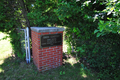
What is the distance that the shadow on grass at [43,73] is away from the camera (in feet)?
10.2

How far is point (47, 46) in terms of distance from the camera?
330 centimetres

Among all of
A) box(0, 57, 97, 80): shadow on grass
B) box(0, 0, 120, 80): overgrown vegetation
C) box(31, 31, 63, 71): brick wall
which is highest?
box(0, 0, 120, 80): overgrown vegetation

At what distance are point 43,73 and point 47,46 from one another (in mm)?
995

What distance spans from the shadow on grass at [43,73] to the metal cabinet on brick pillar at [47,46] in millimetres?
259

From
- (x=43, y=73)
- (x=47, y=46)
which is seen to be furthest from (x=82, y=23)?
(x=43, y=73)

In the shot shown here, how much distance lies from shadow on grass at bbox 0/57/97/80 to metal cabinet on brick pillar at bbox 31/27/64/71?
26cm

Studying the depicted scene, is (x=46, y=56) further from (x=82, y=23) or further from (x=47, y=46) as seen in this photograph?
(x=82, y=23)

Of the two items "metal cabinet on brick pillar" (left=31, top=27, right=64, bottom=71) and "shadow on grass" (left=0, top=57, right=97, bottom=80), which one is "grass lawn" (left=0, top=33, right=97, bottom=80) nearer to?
"shadow on grass" (left=0, top=57, right=97, bottom=80)

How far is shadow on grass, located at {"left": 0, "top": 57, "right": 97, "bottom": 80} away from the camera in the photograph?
3117 millimetres

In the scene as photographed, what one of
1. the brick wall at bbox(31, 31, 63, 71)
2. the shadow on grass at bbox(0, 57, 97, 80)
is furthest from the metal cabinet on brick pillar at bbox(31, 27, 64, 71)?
the shadow on grass at bbox(0, 57, 97, 80)

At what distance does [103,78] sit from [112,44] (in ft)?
3.80

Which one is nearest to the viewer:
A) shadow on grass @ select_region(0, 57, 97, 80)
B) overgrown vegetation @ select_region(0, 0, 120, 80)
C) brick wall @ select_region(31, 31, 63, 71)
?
overgrown vegetation @ select_region(0, 0, 120, 80)

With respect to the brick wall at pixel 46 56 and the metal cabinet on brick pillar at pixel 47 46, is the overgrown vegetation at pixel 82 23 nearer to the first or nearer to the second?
the metal cabinet on brick pillar at pixel 47 46

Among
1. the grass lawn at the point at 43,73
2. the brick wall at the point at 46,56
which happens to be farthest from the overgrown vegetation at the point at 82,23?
the brick wall at the point at 46,56
